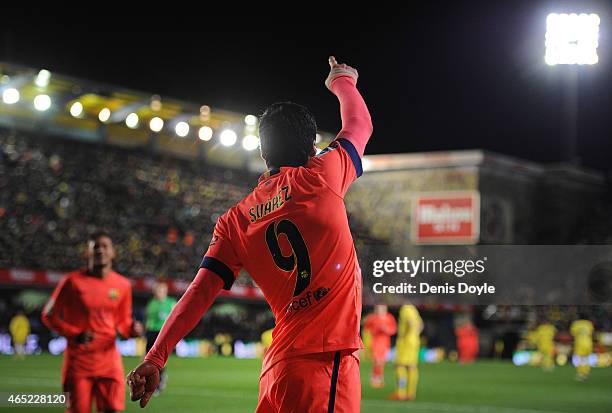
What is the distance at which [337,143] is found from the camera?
12.2ft

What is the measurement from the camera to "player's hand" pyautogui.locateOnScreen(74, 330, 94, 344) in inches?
349

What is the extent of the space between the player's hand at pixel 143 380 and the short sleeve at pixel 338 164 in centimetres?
89

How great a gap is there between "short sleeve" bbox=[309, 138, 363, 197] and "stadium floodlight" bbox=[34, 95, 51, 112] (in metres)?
36.3

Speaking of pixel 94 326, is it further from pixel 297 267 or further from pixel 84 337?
pixel 297 267

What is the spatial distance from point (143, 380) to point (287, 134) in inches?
39.1

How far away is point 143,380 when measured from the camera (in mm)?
3381

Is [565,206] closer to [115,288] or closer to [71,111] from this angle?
[71,111]

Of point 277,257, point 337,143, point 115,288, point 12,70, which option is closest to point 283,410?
point 277,257

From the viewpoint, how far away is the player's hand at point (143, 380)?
338 cm

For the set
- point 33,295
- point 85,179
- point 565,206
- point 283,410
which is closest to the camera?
point 283,410

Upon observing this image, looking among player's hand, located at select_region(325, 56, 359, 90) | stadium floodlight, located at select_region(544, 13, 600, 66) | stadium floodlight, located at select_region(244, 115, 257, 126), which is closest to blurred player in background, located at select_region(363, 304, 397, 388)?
stadium floodlight, located at select_region(544, 13, 600, 66)

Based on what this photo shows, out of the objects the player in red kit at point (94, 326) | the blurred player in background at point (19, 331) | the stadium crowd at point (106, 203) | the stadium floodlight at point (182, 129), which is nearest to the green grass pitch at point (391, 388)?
the blurred player in background at point (19, 331)

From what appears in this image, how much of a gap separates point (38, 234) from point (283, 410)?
3124 centimetres

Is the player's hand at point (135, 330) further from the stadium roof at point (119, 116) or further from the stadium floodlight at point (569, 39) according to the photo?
the stadium roof at point (119, 116)
